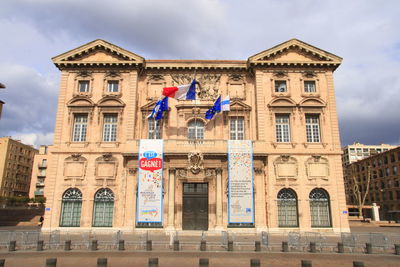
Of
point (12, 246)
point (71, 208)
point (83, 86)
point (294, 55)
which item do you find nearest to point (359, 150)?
point (294, 55)

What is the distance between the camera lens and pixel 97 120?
26.7 m

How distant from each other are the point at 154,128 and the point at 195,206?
797 centimetres

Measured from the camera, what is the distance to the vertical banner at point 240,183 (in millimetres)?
23891

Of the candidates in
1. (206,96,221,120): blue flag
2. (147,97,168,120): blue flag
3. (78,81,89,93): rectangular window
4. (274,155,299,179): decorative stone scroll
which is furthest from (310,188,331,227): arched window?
(78,81,89,93): rectangular window

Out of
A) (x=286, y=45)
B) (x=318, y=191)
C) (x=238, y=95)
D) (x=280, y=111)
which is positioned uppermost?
(x=286, y=45)

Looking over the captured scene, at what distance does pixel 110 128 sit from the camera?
88.1 ft

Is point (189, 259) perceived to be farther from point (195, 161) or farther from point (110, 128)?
point (110, 128)

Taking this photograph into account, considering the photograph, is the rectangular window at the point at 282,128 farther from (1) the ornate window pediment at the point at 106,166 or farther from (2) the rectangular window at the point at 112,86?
(2) the rectangular window at the point at 112,86

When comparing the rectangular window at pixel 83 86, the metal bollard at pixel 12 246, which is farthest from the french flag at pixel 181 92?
the metal bollard at pixel 12 246

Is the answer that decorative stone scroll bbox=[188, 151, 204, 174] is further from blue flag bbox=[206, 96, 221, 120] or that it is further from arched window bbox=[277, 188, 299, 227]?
arched window bbox=[277, 188, 299, 227]

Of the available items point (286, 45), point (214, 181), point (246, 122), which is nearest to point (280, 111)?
point (246, 122)

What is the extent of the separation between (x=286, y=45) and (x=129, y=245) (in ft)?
71.5

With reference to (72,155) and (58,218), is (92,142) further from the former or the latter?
(58,218)

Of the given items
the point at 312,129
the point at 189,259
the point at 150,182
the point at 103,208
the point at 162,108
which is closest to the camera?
the point at 189,259
